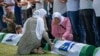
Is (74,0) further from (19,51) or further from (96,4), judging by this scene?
(19,51)

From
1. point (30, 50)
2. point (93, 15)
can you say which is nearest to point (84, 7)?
point (93, 15)

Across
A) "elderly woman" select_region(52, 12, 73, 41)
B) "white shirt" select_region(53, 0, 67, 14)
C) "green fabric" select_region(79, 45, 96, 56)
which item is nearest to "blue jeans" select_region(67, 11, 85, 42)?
"elderly woman" select_region(52, 12, 73, 41)

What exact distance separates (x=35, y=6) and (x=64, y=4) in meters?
1.63

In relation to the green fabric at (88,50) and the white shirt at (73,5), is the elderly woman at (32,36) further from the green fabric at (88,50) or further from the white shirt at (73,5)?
the green fabric at (88,50)

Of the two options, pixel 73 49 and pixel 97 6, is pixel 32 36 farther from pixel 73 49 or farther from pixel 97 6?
pixel 97 6

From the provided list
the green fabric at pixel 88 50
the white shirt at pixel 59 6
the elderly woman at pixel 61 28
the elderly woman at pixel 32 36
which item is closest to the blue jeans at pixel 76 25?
→ the elderly woman at pixel 61 28

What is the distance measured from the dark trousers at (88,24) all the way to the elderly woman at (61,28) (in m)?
0.63

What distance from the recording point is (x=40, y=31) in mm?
7387

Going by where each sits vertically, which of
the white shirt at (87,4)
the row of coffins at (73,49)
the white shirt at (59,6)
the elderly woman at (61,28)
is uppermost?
the white shirt at (87,4)

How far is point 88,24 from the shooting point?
699 centimetres

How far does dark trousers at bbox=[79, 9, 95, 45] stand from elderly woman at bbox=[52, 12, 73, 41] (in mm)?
630

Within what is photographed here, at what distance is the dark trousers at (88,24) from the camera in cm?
690

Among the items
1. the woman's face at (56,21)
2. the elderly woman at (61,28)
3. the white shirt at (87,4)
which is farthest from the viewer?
the woman's face at (56,21)

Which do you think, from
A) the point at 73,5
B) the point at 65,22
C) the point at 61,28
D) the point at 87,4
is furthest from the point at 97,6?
the point at 61,28
